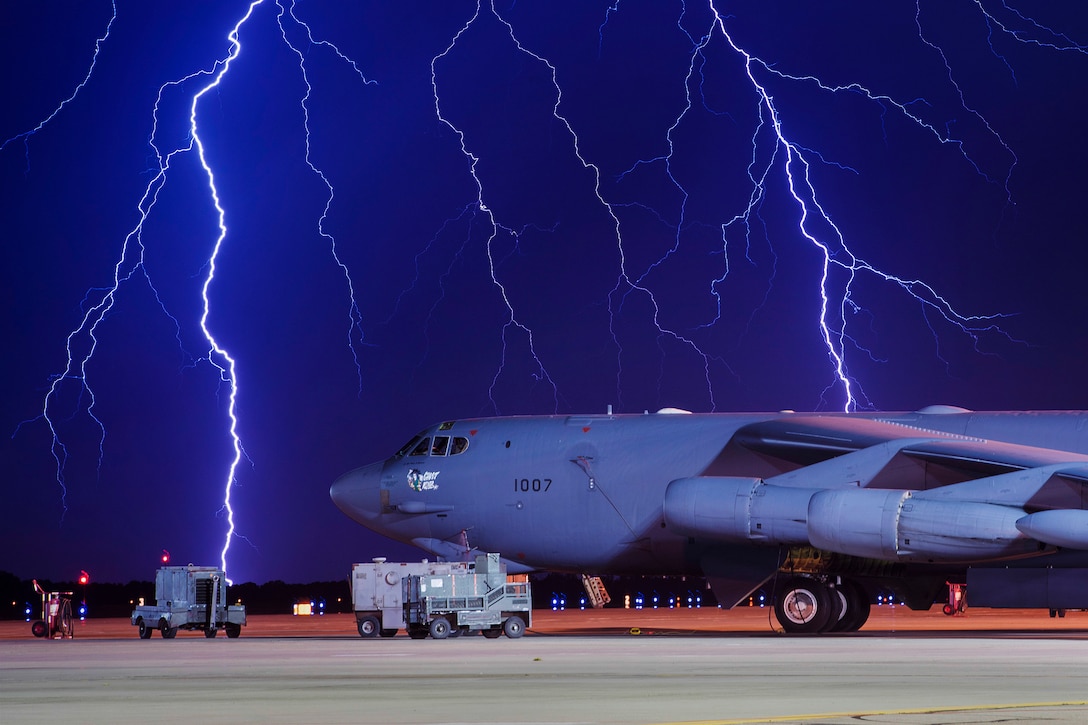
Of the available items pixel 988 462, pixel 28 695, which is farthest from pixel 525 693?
pixel 988 462

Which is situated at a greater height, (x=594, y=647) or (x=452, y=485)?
(x=452, y=485)

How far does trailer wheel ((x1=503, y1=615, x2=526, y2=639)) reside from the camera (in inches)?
957

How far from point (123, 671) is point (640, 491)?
12.5m

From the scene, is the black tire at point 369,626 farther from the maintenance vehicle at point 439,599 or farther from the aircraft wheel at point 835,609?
the aircraft wheel at point 835,609

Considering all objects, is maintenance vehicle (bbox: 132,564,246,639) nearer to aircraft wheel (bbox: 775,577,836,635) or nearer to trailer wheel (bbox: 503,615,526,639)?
trailer wheel (bbox: 503,615,526,639)

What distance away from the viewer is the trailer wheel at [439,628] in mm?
23828

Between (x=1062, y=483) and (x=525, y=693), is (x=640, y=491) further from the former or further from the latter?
(x=525, y=693)

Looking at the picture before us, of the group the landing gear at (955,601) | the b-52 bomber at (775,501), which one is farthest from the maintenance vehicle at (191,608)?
the landing gear at (955,601)

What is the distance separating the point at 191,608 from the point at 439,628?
5.31 meters

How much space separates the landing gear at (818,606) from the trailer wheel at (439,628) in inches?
217

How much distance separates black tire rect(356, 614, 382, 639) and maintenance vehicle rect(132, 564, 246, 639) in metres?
2.51

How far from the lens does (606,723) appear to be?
28.3 feet

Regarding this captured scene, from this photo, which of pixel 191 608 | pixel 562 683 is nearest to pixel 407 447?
pixel 191 608

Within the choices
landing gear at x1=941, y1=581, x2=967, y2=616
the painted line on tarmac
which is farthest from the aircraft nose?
landing gear at x1=941, y1=581, x2=967, y2=616
